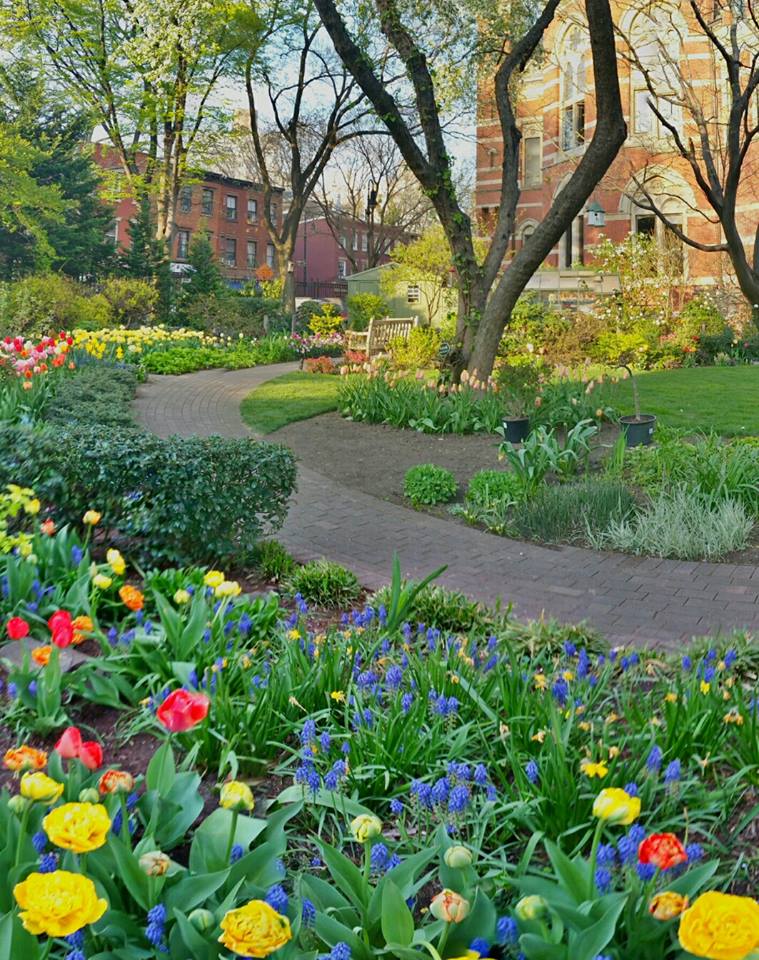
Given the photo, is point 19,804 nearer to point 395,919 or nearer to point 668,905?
point 395,919

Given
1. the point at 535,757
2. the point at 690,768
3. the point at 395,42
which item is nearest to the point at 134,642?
the point at 535,757

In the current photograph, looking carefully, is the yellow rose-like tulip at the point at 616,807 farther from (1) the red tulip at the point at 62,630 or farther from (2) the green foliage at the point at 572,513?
(2) the green foliage at the point at 572,513

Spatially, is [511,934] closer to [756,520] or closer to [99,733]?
[99,733]

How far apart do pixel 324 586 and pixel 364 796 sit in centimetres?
213

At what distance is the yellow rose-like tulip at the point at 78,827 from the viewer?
1.52 meters

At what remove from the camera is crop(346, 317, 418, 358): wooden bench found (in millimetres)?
18266

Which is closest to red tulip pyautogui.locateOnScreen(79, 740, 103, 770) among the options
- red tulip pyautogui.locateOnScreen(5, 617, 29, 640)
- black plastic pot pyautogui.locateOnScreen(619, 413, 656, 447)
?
red tulip pyautogui.locateOnScreen(5, 617, 29, 640)

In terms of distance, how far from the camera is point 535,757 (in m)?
2.46

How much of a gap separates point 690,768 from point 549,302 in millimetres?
23250

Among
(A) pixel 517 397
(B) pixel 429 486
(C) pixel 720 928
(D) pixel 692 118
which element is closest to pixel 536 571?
(B) pixel 429 486

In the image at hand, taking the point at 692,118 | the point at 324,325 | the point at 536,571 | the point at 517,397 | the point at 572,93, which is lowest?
the point at 536,571

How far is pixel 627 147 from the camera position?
2966 centimetres

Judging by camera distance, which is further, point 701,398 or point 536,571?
point 701,398

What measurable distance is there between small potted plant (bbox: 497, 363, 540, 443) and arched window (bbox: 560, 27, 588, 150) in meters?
24.8
